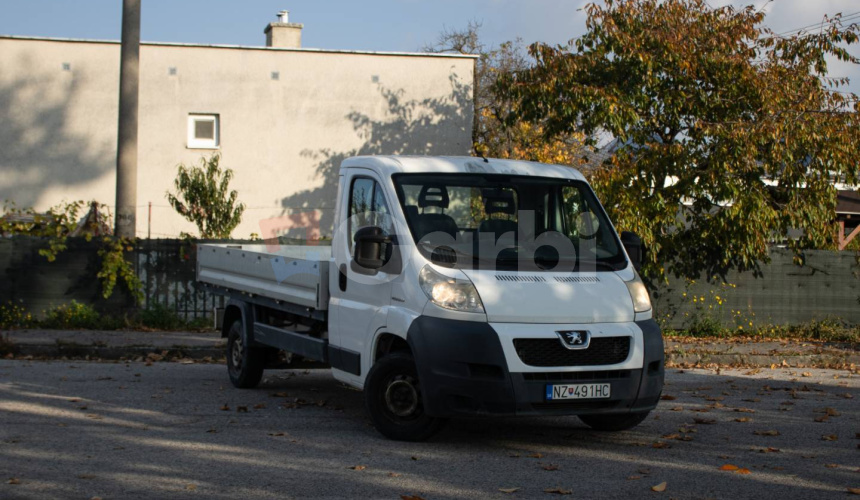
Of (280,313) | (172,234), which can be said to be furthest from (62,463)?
(172,234)

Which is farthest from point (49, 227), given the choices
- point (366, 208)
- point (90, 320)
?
point (366, 208)

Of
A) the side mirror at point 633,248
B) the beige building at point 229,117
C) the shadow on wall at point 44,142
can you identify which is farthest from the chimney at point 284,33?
the side mirror at point 633,248

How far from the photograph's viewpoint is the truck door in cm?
806

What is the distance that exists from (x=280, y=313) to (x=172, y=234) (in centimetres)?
1553

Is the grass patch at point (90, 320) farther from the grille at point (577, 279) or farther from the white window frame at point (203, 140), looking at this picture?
the grille at point (577, 279)

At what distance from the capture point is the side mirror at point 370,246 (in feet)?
25.7

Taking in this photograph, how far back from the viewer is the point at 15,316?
16594 millimetres

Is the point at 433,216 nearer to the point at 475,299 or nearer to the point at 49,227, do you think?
the point at 475,299

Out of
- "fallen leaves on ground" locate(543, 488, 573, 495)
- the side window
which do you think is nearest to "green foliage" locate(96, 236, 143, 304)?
the side window

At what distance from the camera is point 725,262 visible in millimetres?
Result: 17859

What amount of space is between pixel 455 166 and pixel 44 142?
60.7 ft

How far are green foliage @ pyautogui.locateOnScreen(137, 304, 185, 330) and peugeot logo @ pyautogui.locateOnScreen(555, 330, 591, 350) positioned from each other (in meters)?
10.7

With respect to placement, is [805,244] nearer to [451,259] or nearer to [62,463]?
[451,259]

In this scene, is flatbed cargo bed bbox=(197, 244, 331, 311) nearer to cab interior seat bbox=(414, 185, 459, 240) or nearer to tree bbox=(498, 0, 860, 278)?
cab interior seat bbox=(414, 185, 459, 240)
